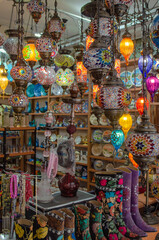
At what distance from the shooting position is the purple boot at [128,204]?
5.01 feet

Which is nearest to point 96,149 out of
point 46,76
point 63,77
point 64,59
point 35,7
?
point 63,77

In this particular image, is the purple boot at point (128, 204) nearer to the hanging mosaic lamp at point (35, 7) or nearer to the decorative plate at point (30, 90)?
the hanging mosaic lamp at point (35, 7)

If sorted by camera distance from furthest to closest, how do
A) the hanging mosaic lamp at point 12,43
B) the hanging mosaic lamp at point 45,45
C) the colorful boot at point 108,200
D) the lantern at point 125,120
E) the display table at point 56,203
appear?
the lantern at point 125,120 < the hanging mosaic lamp at point 12,43 < the hanging mosaic lamp at point 45,45 < the display table at point 56,203 < the colorful boot at point 108,200

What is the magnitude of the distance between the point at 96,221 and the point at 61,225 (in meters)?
0.24

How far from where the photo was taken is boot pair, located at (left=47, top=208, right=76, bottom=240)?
106 cm

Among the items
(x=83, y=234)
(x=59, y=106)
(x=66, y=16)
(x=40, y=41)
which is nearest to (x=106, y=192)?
(x=83, y=234)

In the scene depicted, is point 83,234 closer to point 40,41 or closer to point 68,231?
point 68,231

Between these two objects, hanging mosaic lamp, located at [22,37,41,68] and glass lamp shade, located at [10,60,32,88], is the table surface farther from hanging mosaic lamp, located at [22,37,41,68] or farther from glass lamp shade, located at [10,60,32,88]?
hanging mosaic lamp, located at [22,37,41,68]

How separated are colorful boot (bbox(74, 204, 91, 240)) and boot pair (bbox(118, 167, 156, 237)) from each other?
41 centimetres

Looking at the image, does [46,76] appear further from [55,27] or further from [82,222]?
[82,222]

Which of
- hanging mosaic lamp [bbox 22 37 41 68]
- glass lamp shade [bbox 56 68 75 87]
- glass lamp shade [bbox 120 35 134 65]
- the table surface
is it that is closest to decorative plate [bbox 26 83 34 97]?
glass lamp shade [bbox 56 68 75 87]

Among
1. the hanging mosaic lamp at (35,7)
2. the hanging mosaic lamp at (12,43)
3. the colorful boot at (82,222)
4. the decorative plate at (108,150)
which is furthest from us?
the decorative plate at (108,150)

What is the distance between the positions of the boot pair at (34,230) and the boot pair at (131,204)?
657mm

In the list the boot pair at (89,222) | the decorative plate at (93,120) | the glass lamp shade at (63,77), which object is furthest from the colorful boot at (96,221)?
the decorative plate at (93,120)
